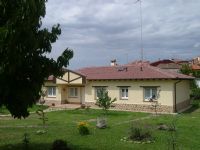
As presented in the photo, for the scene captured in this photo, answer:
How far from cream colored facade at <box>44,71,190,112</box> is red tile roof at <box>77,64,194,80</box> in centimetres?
48

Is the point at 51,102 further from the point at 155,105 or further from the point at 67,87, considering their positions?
the point at 155,105

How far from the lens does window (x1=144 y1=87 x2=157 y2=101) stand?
33875 mm

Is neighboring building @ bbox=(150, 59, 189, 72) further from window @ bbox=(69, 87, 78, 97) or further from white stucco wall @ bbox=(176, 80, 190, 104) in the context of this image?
window @ bbox=(69, 87, 78, 97)

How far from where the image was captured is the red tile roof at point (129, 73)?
33875 mm

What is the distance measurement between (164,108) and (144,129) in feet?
53.0

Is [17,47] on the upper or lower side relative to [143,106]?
upper

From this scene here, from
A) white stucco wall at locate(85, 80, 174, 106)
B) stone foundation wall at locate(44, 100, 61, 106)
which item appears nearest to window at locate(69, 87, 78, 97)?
stone foundation wall at locate(44, 100, 61, 106)

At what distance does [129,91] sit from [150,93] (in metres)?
2.14

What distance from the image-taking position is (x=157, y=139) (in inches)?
679

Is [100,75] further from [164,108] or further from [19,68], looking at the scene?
[19,68]

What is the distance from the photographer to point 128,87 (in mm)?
35625

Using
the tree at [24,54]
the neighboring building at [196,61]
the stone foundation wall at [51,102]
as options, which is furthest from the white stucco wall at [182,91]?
the neighboring building at [196,61]

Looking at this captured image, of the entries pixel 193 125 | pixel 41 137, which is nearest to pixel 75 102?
pixel 193 125

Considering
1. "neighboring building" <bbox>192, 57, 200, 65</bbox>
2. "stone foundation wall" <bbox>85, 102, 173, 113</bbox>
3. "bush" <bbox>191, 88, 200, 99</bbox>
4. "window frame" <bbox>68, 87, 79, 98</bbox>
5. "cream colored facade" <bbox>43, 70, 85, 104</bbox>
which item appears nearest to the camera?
"stone foundation wall" <bbox>85, 102, 173, 113</bbox>
